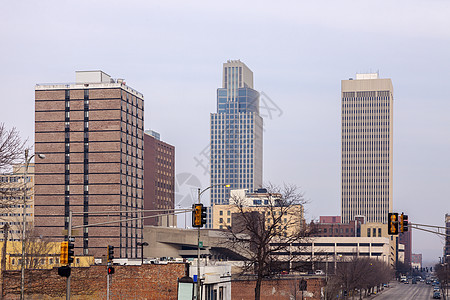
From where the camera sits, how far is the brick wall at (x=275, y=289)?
82875mm

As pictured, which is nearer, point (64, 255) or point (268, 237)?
point (64, 255)

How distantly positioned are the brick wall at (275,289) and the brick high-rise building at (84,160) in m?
70.1

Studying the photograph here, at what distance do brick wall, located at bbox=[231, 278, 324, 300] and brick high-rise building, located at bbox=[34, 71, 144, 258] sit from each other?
70.1 m

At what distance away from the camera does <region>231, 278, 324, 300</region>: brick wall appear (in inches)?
3263

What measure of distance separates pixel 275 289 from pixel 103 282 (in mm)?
35168

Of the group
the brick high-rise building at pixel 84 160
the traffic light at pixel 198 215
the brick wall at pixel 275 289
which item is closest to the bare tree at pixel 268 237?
the brick wall at pixel 275 289

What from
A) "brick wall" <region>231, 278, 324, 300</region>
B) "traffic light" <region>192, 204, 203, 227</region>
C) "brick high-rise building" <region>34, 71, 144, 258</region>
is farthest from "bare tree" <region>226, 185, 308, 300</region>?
"brick high-rise building" <region>34, 71, 144, 258</region>

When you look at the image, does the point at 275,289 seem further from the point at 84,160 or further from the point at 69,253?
the point at 84,160

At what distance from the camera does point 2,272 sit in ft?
184

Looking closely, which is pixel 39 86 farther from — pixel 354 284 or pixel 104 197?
pixel 354 284

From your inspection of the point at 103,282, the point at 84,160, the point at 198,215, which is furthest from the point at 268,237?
the point at 84,160

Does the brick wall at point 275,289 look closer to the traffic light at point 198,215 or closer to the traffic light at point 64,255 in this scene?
the traffic light at point 198,215

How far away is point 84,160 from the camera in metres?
160

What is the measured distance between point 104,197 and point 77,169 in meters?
9.66
